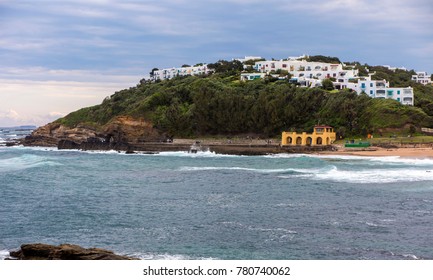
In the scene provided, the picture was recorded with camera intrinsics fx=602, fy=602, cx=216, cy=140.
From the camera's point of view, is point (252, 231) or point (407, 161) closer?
point (252, 231)

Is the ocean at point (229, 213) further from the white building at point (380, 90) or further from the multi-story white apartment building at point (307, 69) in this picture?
the multi-story white apartment building at point (307, 69)

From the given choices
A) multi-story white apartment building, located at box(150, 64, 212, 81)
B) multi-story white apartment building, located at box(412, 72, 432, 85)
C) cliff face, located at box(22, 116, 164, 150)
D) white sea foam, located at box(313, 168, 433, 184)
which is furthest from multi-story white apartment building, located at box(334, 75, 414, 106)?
white sea foam, located at box(313, 168, 433, 184)

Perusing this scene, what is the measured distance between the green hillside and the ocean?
111ft

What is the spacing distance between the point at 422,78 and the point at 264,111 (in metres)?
55.6

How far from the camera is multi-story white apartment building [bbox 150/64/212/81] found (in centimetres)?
12506

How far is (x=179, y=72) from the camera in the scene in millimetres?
129750

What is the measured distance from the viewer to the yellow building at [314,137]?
243 feet

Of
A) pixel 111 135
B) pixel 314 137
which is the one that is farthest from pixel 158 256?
pixel 111 135

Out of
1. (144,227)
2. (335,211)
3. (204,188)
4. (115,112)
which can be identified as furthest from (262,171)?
(115,112)

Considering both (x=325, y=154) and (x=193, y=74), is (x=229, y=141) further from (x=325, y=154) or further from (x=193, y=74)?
(x=193, y=74)

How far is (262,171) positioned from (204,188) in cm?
1137

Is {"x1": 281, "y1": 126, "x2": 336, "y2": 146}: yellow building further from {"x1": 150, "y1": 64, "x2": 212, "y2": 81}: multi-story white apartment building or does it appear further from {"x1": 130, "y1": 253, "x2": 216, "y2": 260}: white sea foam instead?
{"x1": 130, "y1": 253, "x2": 216, "y2": 260}: white sea foam

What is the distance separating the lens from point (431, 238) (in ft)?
65.3

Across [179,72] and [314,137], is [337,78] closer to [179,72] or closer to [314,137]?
[314,137]
